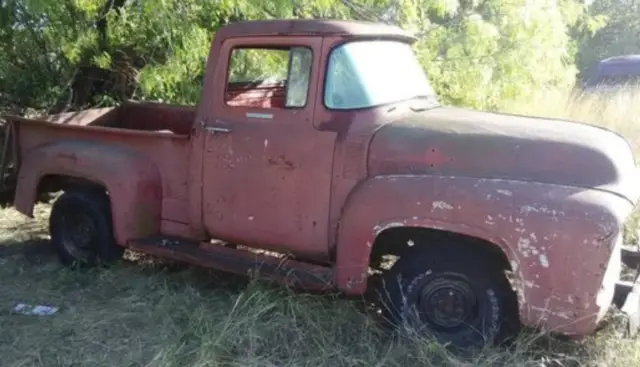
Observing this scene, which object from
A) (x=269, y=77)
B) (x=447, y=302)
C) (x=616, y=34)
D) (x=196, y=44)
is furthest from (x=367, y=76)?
(x=616, y=34)

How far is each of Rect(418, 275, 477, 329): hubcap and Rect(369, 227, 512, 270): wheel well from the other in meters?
0.21

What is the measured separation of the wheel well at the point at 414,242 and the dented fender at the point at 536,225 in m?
0.17

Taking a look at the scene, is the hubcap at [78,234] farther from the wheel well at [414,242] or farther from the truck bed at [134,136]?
the wheel well at [414,242]

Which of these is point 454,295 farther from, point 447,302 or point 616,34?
point 616,34

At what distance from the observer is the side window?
4191 millimetres

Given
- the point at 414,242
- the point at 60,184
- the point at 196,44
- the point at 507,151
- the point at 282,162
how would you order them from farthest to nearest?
the point at 196,44, the point at 60,184, the point at 282,162, the point at 414,242, the point at 507,151

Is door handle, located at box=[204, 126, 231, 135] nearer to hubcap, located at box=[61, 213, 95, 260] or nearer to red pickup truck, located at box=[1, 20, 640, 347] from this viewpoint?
red pickup truck, located at box=[1, 20, 640, 347]

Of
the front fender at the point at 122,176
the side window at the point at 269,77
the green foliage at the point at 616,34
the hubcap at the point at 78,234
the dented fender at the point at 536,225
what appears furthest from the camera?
the green foliage at the point at 616,34

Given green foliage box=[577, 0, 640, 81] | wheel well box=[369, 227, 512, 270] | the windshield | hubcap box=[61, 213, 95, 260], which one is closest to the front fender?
hubcap box=[61, 213, 95, 260]

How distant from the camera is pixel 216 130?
443 centimetres

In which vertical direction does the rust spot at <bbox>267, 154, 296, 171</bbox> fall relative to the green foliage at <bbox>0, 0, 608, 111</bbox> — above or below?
below

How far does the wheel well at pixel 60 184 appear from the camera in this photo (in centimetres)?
519

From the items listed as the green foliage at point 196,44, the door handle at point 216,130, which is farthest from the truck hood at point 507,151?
the green foliage at point 196,44

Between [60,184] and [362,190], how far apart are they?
278cm
